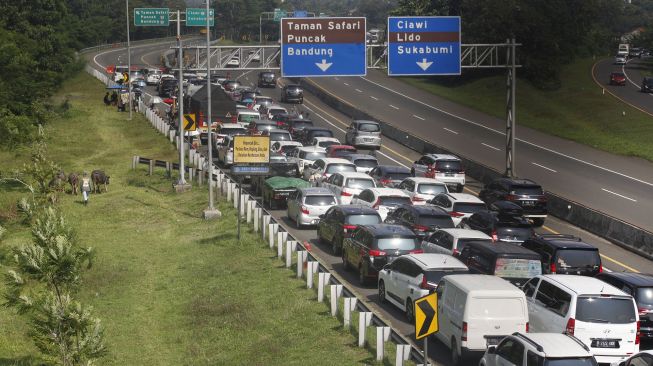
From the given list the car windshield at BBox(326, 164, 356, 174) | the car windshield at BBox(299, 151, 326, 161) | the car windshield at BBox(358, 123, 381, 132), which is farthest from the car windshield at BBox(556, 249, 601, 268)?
the car windshield at BBox(358, 123, 381, 132)

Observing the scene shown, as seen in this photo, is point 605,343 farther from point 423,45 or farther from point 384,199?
point 423,45

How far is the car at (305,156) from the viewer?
44.6 meters

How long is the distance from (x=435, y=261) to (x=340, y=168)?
18.4 meters

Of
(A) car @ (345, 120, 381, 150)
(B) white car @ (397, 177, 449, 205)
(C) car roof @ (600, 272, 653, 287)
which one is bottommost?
(A) car @ (345, 120, 381, 150)

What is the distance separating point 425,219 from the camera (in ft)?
A: 97.2

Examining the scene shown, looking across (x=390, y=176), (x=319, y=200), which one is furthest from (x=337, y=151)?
(x=319, y=200)

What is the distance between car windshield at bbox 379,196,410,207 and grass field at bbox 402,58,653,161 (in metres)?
26.6

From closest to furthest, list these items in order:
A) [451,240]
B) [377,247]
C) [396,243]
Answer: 1. [377,247]
2. [396,243]
3. [451,240]

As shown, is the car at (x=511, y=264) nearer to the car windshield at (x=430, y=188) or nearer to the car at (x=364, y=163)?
the car windshield at (x=430, y=188)

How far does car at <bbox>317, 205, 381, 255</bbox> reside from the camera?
2911cm

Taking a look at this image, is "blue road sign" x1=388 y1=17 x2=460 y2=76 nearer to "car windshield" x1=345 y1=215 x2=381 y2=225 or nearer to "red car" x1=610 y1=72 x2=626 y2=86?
"car windshield" x1=345 y1=215 x2=381 y2=225

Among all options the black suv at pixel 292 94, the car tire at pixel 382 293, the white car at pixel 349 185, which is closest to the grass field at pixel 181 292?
the car tire at pixel 382 293

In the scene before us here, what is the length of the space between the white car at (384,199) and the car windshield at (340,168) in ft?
19.7

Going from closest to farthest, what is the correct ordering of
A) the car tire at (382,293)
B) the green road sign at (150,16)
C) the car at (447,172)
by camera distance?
the car tire at (382,293) < the car at (447,172) < the green road sign at (150,16)
